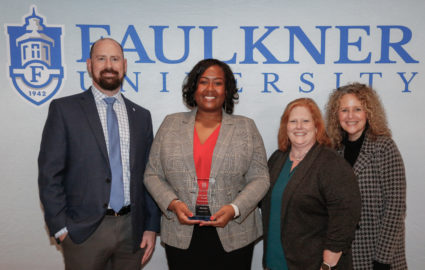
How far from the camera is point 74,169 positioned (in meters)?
1.82

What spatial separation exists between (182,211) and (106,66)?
1081 millimetres

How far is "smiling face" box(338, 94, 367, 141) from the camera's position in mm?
1986

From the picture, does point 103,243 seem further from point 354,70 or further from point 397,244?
point 354,70

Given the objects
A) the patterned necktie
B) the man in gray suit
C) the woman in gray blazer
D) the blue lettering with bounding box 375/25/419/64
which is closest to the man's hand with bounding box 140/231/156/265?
the man in gray suit

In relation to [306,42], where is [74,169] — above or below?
below

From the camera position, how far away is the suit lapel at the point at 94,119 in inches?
71.4

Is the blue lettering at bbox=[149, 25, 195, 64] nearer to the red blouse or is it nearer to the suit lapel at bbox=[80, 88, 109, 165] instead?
the suit lapel at bbox=[80, 88, 109, 165]

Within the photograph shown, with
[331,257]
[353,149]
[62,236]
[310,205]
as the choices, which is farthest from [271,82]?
[62,236]

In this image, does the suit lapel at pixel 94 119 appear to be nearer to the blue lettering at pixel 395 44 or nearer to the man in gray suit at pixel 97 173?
the man in gray suit at pixel 97 173

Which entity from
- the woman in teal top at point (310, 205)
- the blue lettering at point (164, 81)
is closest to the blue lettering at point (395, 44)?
the woman in teal top at point (310, 205)

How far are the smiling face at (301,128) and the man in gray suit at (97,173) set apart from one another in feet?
3.34

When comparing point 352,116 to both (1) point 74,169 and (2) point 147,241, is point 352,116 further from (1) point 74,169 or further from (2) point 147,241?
(1) point 74,169

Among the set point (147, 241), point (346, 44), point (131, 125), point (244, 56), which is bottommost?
point (147, 241)

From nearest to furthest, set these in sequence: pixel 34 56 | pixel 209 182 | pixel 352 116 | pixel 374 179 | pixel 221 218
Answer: pixel 221 218 → pixel 209 182 → pixel 374 179 → pixel 352 116 → pixel 34 56
